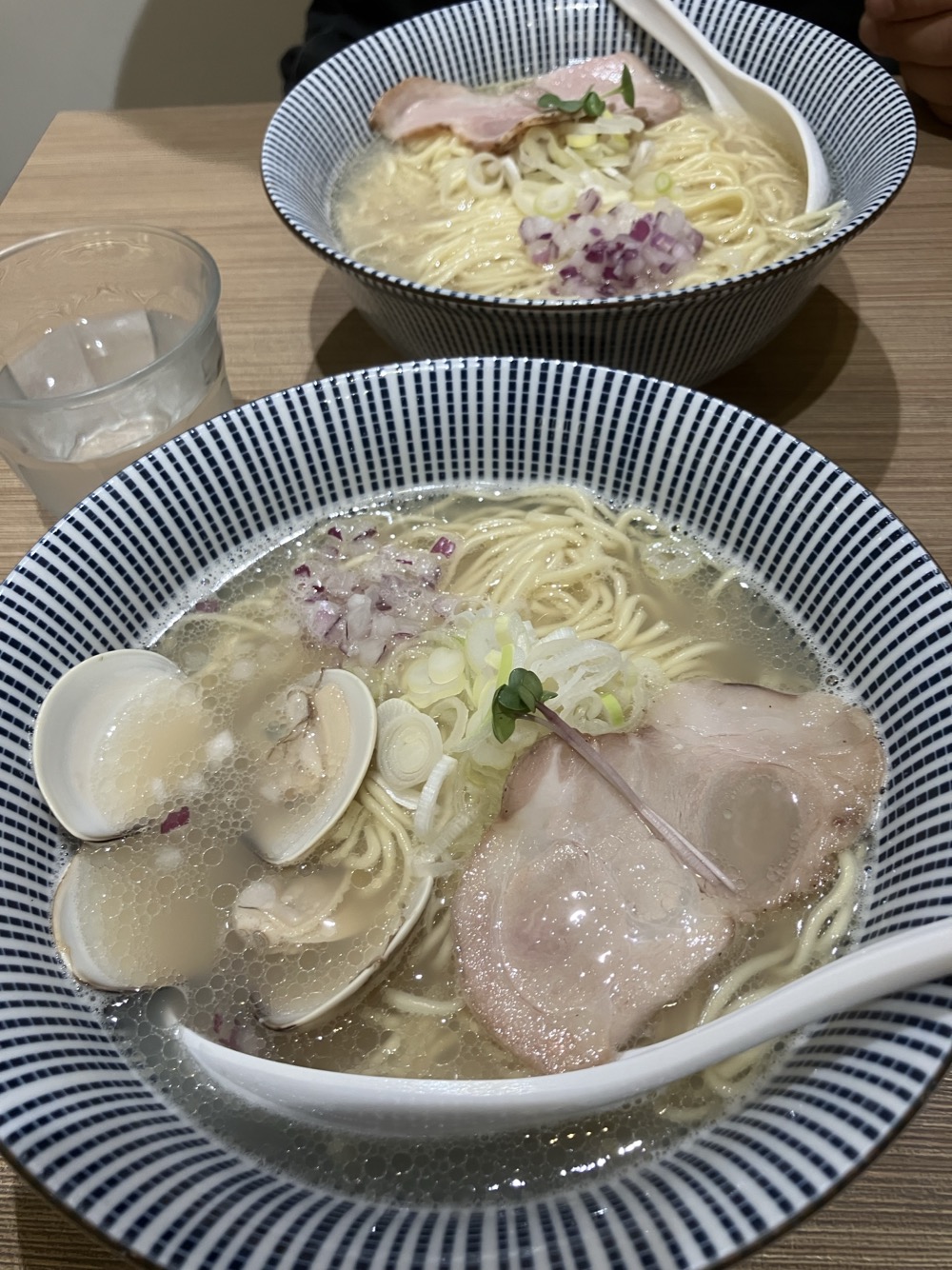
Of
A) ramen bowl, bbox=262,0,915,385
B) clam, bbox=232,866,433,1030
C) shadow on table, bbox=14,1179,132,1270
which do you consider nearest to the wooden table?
shadow on table, bbox=14,1179,132,1270

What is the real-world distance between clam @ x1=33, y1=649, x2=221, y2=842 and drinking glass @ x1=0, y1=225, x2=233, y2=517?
16.4 inches

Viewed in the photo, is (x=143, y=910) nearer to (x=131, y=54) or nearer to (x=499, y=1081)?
(x=499, y=1081)

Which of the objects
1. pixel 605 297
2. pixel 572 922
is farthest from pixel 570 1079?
pixel 605 297

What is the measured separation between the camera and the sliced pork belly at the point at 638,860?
2.89 feet

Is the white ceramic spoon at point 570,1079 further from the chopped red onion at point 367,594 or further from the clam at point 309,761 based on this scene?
the chopped red onion at point 367,594

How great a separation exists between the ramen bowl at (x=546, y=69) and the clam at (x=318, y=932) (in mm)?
824

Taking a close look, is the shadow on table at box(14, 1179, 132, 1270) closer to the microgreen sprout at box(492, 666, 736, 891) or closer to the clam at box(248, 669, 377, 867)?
the clam at box(248, 669, 377, 867)

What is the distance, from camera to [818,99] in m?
1.94

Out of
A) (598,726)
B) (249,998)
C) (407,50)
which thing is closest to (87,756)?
(249,998)

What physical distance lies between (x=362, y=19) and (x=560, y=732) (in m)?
2.55

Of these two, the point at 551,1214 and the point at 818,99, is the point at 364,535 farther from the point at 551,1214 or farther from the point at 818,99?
the point at 818,99

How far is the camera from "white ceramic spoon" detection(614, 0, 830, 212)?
195 cm

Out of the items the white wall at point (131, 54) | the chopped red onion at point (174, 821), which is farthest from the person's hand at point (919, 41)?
the white wall at point (131, 54)

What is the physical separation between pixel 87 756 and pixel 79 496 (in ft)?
1.82
